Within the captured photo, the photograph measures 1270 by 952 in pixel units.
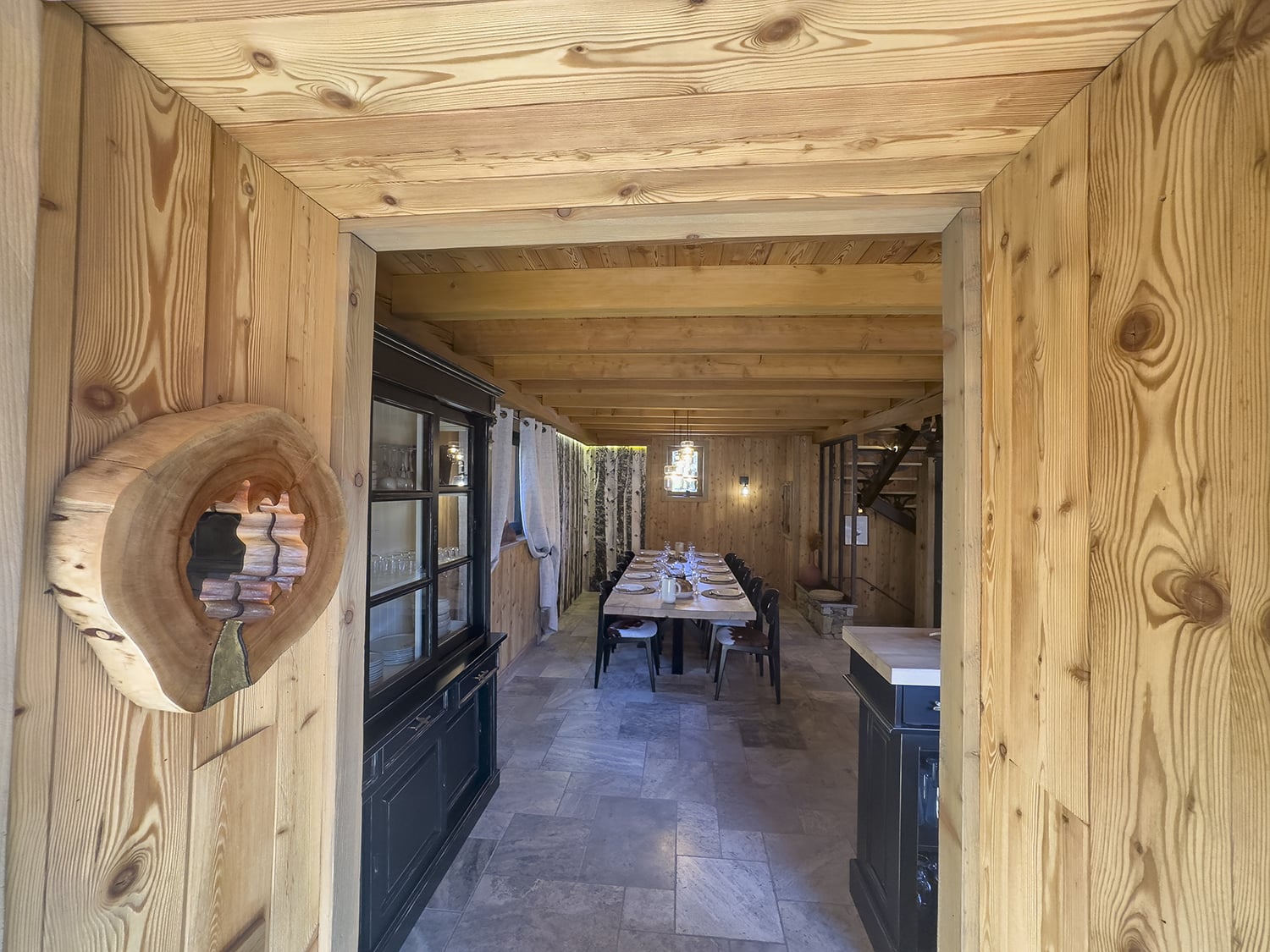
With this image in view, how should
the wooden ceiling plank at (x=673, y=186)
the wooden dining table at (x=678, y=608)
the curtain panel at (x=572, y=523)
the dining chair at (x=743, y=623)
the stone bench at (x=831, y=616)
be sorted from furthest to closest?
1. the curtain panel at (x=572, y=523)
2. the stone bench at (x=831, y=616)
3. the dining chair at (x=743, y=623)
4. the wooden dining table at (x=678, y=608)
5. the wooden ceiling plank at (x=673, y=186)

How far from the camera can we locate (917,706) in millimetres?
1697

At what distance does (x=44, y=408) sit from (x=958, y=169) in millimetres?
1458

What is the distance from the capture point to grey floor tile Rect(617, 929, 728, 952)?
176cm

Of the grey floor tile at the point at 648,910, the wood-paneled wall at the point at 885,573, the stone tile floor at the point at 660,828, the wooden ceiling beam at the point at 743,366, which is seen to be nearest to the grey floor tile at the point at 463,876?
the stone tile floor at the point at 660,828

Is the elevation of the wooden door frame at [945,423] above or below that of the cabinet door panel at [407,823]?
above

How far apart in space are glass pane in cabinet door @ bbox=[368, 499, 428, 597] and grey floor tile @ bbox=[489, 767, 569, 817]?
137cm

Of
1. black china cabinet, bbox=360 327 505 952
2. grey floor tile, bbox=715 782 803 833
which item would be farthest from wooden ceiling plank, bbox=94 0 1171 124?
grey floor tile, bbox=715 782 803 833

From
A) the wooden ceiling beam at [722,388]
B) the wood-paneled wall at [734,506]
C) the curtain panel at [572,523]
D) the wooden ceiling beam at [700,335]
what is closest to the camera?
the wooden ceiling beam at [700,335]

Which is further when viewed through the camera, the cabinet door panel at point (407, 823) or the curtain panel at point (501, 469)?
the curtain panel at point (501, 469)

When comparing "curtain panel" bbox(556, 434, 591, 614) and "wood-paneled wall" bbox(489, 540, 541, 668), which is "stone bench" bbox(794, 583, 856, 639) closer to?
"curtain panel" bbox(556, 434, 591, 614)

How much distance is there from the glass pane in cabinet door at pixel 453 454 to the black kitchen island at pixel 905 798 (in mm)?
1871

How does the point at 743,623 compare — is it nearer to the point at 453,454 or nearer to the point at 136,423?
the point at 453,454

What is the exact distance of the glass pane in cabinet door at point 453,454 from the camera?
2.20 m

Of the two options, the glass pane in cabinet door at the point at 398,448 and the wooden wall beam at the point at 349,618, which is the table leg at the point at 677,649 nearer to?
the glass pane in cabinet door at the point at 398,448
